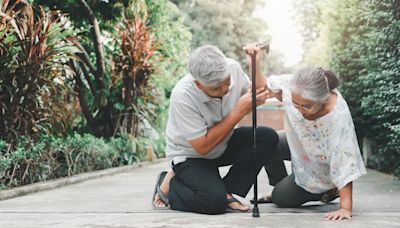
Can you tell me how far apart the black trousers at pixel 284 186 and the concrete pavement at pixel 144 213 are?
6 cm

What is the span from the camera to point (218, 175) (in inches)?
167

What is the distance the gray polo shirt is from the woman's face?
510 mm

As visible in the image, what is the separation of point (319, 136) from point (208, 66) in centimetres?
78

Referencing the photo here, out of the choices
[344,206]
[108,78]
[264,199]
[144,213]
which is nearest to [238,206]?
[264,199]

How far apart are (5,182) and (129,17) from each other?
13.8 ft

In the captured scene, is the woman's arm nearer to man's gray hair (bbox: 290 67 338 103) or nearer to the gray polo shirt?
man's gray hair (bbox: 290 67 338 103)

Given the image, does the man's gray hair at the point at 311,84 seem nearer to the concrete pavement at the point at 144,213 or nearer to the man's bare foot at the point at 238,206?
the concrete pavement at the point at 144,213

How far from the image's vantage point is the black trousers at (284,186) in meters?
4.12

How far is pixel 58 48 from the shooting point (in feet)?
21.3

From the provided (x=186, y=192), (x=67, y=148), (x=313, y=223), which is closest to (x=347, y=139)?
(x=313, y=223)

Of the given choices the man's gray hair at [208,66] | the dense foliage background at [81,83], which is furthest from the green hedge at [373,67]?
the dense foliage background at [81,83]

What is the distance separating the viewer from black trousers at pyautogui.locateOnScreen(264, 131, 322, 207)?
4.12m

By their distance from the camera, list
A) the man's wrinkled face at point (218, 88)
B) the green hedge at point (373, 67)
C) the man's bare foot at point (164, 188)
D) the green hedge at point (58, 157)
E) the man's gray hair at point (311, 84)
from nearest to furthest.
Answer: the man's gray hair at point (311, 84)
the man's wrinkled face at point (218, 88)
the man's bare foot at point (164, 188)
the green hedge at point (373, 67)
the green hedge at point (58, 157)

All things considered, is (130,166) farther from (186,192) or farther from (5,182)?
(186,192)
